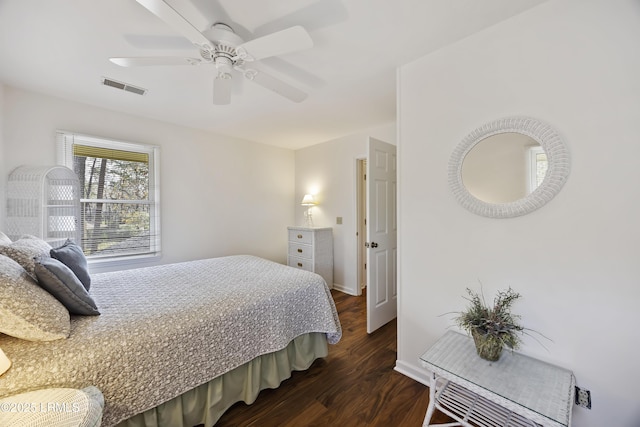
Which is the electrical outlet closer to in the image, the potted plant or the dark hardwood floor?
the potted plant

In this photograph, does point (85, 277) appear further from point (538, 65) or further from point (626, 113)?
point (626, 113)

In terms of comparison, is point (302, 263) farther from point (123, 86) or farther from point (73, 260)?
point (123, 86)

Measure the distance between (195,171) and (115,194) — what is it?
3.01ft

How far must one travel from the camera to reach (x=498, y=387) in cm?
118

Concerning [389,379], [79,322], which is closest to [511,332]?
[389,379]

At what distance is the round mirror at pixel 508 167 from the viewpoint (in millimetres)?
1320

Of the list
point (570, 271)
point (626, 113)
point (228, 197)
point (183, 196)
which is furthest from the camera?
point (228, 197)

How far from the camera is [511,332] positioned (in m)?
1.35

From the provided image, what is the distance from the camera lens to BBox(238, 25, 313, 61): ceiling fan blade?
4.04 ft

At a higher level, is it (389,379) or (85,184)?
(85,184)

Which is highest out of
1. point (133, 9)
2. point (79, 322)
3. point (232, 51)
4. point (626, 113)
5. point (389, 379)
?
point (133, 9)

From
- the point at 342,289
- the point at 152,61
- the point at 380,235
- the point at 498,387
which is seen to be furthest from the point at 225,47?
the point at 342,289

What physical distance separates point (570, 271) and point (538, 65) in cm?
114

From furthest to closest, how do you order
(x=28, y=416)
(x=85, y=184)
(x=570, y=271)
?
(x=85, y=184), (x=570, y=271), (x=28, y=416)
